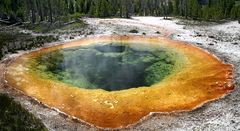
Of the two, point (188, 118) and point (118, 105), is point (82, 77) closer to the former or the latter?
point (118, 105)

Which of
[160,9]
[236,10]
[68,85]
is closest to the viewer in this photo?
[68,85]

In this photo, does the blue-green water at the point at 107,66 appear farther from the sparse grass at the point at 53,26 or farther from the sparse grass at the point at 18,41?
the sparse grass at the point at 53,26

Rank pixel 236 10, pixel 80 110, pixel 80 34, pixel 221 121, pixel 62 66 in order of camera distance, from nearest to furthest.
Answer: pixel 221 121
pixel 80 110
pixel 62 66
pixel 80 34
pixel 236 10

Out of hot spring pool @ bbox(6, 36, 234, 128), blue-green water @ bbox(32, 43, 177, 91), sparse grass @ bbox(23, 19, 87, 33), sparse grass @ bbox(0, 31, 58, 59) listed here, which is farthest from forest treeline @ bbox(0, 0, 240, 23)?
hot spring pool @ bbox(6, 36, 234, 128)

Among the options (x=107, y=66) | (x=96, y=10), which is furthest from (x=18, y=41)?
(x=96, y=10)

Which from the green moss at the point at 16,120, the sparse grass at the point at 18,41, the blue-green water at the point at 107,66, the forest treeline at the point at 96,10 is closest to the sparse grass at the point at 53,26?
the forest treeline at the point at 96,10

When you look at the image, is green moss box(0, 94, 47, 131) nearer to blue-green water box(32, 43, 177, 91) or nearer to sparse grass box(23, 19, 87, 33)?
blue-green water box(32, 43, 177, 91)

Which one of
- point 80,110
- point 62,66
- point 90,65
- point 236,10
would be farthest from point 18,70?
point 236,10
